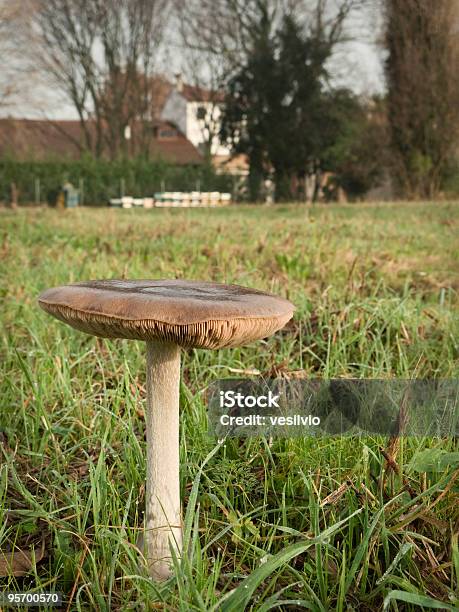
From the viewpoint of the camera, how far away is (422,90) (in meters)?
19.8

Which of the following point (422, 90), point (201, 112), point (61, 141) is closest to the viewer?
point (422, 90)

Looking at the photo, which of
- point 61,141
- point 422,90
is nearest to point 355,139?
point 422,90

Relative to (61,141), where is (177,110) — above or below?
above

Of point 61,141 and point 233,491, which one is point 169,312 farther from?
point 61,141

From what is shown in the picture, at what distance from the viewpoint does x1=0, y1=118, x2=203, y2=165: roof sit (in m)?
27.2

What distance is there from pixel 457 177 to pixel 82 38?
747 inches

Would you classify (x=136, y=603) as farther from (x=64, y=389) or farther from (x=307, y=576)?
(x=64, y=389)

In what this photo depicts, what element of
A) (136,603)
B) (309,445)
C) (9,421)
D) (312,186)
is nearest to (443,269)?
(309,445)

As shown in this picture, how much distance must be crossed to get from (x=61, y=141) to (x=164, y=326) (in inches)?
1492

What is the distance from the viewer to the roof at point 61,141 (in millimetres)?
27250

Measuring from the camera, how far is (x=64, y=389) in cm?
224

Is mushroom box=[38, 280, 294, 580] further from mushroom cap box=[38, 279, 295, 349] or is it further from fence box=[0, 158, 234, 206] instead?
fence box=[0, 158, 234, 206]

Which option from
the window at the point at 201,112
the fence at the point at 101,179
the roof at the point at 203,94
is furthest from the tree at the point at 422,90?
the window at the point at 201,112

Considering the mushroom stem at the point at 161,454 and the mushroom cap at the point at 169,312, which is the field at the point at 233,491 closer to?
the mushroom stem at the point at 161,454
